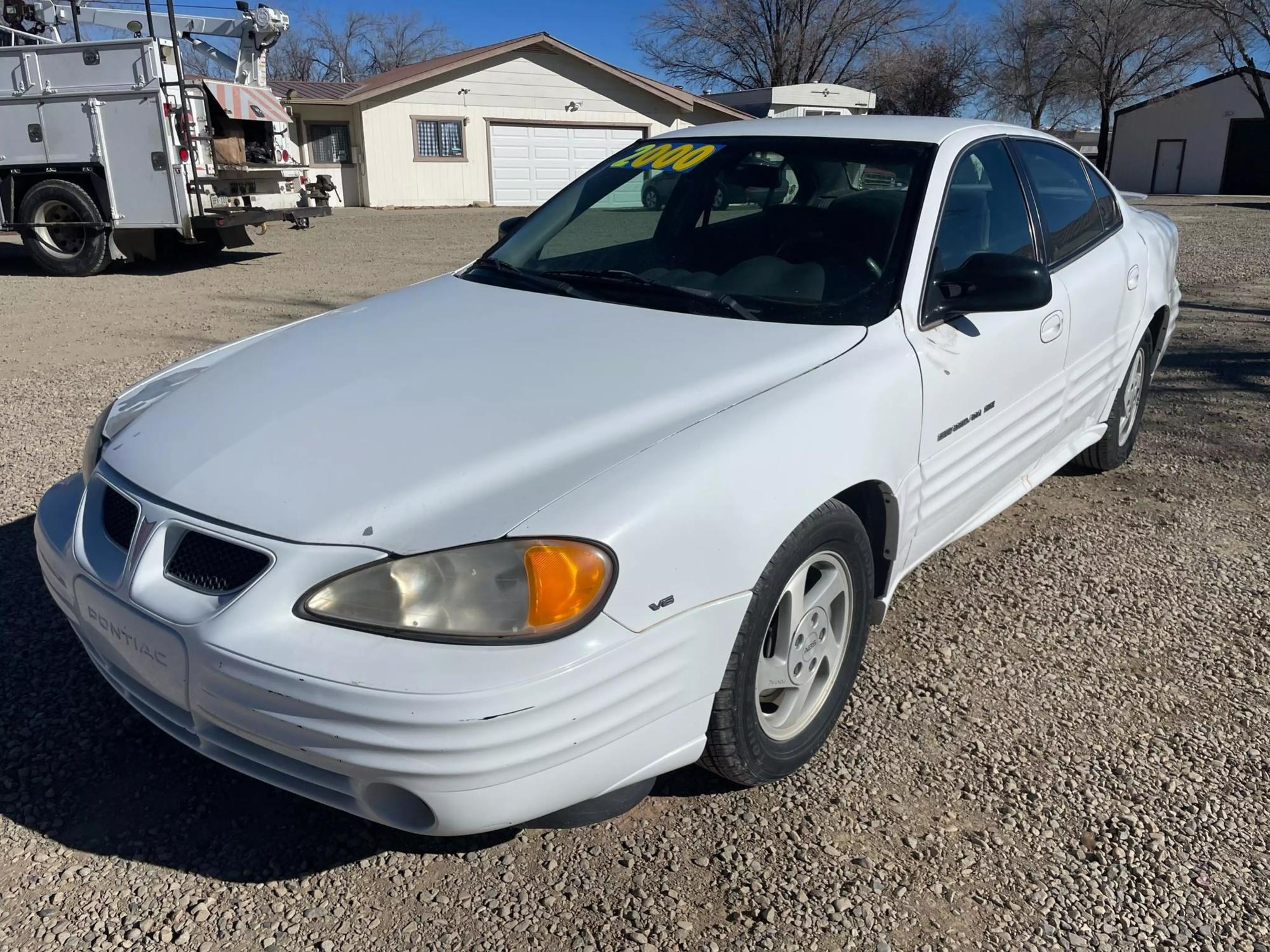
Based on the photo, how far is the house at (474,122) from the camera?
24391mm

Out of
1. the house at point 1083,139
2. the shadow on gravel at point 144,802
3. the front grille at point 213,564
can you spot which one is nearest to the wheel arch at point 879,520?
the shadow on gravel at point 144,802

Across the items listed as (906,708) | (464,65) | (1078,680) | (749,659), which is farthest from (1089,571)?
(464,65)

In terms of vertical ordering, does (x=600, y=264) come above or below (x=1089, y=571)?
above

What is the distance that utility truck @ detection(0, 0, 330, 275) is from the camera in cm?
1116

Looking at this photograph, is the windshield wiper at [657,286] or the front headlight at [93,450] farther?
the windshield wiper at [657,286]

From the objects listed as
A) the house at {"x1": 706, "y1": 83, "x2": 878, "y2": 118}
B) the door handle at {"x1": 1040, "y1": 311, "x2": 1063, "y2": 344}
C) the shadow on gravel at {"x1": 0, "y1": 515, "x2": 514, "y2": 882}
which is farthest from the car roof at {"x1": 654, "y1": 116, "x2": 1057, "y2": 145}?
the house at {"x1": 706, "y1": 83, "x2": 878, "y2": 118}

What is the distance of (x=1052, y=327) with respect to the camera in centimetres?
350

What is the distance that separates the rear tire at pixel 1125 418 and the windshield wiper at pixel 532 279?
260 cm

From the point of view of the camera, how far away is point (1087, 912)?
7.24ft

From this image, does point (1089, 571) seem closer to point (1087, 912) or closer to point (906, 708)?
point (906, 708)

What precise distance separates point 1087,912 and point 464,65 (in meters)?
25.6

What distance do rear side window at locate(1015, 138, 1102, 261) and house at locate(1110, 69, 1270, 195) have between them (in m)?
38.0

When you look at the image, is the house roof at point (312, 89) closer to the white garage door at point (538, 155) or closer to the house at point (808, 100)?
the white garage door at point (538, 155)

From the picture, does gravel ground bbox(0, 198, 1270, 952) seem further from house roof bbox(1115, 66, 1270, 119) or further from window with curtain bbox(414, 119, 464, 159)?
house roof bbox(1115, 66, 1270, 119)
